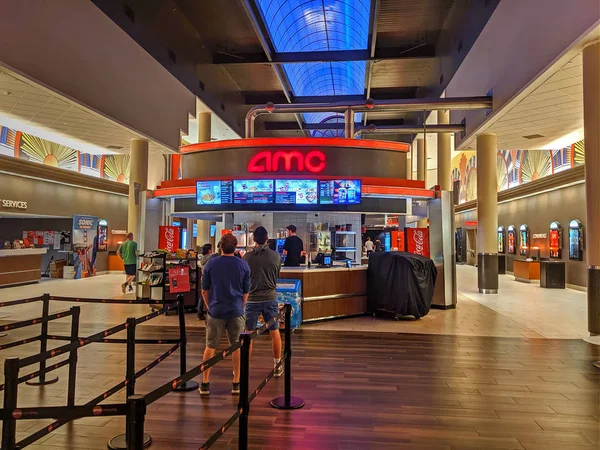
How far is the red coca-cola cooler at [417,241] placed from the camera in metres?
10.1

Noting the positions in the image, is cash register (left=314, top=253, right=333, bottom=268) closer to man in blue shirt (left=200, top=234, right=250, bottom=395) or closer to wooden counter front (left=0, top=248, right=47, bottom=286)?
man in blue shirt (left=200, top=234, right=250, bottom=395)

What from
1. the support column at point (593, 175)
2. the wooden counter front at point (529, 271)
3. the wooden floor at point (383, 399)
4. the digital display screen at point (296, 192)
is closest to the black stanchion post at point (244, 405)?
the wooden floor at point (383, 399)

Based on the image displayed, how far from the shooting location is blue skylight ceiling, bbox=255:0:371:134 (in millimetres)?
13922

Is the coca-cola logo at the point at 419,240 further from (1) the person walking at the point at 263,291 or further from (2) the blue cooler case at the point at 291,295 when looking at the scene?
(1) the person walking at the point at 263,291

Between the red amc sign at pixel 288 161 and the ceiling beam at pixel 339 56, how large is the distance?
651cm

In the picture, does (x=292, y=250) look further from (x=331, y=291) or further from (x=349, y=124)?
(x=349, y=124)

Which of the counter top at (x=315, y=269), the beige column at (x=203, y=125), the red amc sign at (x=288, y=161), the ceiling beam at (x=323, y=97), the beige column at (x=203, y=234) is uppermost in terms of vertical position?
the ceiling beam at (x=323, y=97)

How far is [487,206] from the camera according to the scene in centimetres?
1313

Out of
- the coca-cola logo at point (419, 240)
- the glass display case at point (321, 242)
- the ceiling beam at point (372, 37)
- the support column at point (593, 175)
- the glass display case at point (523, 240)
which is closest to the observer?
the support column at point (593, 175)

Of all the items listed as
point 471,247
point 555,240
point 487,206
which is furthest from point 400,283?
point 471,247

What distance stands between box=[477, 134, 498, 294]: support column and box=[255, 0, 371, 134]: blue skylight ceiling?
18.4 feet

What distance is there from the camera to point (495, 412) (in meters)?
3.88

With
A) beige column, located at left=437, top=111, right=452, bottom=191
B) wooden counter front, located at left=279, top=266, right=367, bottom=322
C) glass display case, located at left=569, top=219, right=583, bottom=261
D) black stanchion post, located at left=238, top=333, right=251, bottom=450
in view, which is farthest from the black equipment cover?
beige column, located at left=437, top=111, right=452, bottom=191

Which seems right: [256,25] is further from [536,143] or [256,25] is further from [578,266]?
[578,266]
